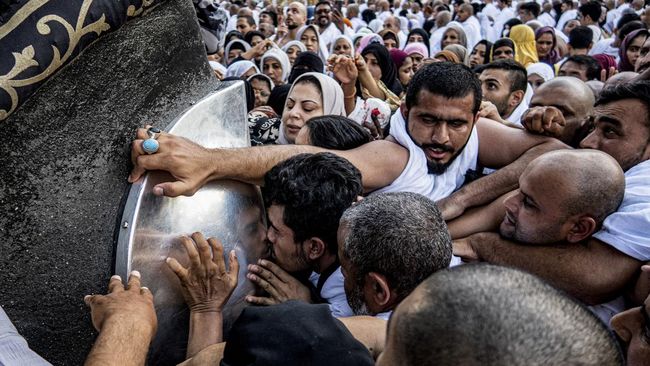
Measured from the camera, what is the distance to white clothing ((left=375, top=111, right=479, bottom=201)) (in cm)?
203

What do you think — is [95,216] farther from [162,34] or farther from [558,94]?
[558,94]

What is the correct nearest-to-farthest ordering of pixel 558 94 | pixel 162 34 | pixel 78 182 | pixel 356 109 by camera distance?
pixel 78 182 < pixel 162 34 < pixel 558 94 < pixel 356 109

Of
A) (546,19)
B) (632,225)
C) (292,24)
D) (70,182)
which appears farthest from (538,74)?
(546,19)

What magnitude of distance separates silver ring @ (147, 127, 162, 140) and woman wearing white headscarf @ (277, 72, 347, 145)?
167 cm

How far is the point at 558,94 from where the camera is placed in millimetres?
2570

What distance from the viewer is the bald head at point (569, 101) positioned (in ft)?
7.91

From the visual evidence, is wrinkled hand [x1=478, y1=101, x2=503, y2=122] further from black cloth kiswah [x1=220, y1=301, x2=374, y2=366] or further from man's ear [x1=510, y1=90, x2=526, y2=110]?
black cloth kiswah [x1=220, y1=301, x2=374, y2=366]

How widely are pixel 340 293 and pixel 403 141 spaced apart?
0.65 meters

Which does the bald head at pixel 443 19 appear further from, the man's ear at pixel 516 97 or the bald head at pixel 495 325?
the bald head at pixel 495 325

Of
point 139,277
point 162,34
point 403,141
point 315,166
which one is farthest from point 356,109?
point 139,277

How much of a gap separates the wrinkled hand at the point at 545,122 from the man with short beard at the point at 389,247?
864 mm

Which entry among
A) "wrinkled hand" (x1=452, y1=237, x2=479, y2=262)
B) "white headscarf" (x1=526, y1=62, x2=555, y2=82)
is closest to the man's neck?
"wrinkled hand" (x1=452, y1=237, x2=479, y2=262)

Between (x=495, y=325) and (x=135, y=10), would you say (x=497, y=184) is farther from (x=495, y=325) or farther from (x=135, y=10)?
(x=495, y=325)

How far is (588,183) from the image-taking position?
1658 millimetres
